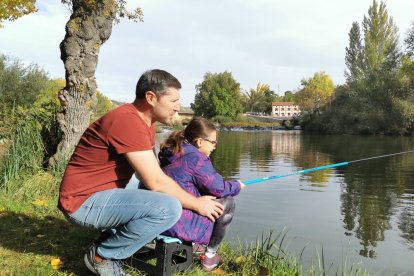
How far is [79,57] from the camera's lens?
6250 millimetres

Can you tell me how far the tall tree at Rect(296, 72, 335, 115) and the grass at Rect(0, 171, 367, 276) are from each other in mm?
55335

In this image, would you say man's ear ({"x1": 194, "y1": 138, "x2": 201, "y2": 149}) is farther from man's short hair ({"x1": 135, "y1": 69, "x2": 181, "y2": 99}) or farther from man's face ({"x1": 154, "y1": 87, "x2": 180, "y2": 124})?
man's short hair ({"x1": 135, "y1": 69, "x2": 181, "y2": 99})

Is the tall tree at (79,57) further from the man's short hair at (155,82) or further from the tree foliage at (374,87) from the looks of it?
the tree foliage at (374,87)

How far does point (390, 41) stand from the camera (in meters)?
49.5

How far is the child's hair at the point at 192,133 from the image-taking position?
3061mm

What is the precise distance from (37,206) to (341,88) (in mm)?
49268

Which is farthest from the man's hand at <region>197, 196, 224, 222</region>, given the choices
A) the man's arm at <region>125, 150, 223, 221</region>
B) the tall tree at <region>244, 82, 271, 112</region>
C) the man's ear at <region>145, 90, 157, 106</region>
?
the tall tree at <region>244, 82, 271, 112</region>

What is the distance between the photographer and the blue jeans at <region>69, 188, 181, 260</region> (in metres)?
2.59

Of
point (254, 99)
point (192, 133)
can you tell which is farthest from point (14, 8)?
point (254, 99)

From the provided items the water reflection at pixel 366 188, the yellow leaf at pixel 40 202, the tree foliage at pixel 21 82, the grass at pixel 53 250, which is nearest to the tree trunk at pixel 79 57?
the yellow leaf at pixel 40 202

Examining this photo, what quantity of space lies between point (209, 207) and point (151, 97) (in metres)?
0.80

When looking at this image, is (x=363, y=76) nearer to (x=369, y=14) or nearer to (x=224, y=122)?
(x=369, y=14)

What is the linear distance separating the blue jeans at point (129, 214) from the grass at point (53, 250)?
Result: 37 cm

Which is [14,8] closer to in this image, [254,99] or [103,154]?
[103,154]
